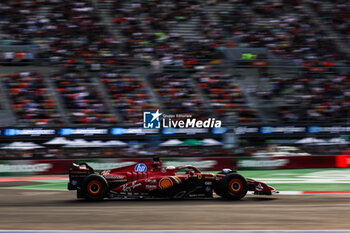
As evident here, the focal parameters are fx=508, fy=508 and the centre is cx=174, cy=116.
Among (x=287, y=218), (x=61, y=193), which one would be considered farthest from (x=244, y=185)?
(x=61, y=193)

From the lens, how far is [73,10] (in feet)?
85.6

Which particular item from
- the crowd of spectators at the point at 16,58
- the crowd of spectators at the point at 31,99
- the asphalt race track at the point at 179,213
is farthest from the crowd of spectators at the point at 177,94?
the asphalt race track at the point at 179,213

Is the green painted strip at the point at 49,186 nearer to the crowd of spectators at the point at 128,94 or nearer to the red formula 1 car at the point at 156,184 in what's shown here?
the red formula 1 car at the point at 156,184

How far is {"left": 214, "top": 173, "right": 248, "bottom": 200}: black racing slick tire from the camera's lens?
10.6 metres

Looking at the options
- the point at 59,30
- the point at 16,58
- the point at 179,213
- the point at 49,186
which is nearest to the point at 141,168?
the point at 179,213

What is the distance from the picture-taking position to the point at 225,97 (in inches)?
918

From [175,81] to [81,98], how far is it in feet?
14.8

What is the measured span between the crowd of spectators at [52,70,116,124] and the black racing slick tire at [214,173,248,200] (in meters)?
11.7

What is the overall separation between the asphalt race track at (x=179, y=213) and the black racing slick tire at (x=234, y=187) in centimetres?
18

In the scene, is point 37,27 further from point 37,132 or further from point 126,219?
point 126,219

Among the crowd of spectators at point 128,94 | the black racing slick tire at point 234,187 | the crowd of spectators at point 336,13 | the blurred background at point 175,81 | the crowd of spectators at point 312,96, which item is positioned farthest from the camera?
the crowd of spectators at point 336,13

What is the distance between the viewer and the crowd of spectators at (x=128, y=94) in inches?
867

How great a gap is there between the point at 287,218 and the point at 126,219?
255 cm

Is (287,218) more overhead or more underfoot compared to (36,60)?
more underfoot
